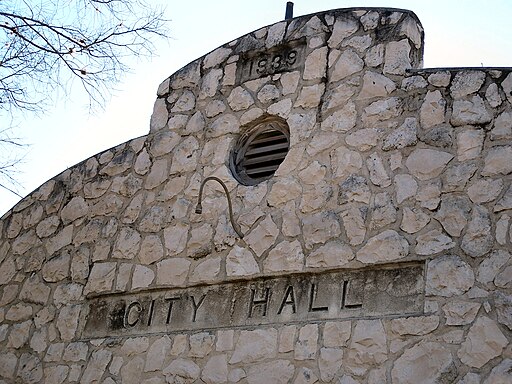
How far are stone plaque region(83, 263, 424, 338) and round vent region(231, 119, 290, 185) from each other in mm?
1127

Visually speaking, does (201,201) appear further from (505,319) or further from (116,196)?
(505,319)

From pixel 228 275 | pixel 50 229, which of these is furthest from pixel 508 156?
pixel 50 229

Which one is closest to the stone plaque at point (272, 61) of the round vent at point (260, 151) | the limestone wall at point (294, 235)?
the limestone wall at point (294, 235)

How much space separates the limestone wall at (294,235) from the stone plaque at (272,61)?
2 cm

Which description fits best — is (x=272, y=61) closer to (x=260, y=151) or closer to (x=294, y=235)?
(x=260, y=151)

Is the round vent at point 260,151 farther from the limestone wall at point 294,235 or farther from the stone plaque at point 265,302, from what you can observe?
the stone plaque at point 265,302

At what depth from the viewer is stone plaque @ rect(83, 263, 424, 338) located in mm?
6785

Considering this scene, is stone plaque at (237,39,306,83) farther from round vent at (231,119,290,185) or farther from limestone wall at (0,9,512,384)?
round vent at (231,119,290,185)

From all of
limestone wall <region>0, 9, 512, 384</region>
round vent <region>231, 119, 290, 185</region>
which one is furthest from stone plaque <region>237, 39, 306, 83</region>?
round vent <region>231, 119, 290, 185</region>

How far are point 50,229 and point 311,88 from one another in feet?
11.0

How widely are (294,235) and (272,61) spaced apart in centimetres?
194

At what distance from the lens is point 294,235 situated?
295 inches

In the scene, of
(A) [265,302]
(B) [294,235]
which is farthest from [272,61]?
(A) [265,302]

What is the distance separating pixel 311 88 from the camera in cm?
802
